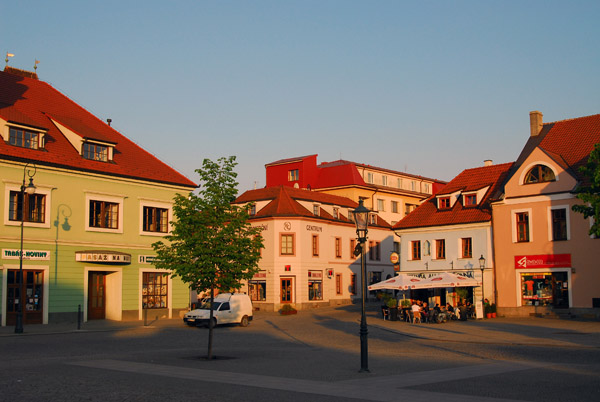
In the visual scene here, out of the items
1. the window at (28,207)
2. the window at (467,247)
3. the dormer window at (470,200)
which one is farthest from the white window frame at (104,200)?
the dormer window at (470,200)

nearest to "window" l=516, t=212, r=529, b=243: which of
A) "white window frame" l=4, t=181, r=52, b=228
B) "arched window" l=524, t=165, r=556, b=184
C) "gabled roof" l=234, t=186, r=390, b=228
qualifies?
"arched window" l=524, t=165, r=556, b=184

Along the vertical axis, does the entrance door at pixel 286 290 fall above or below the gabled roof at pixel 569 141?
below

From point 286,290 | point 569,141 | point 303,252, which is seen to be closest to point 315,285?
point 286,290

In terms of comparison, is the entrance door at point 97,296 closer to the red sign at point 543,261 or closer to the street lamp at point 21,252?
the street lamp at point 21,252

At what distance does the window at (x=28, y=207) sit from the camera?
109 ft

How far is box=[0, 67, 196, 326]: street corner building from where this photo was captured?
33.1m

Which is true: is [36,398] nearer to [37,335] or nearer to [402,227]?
[37,335]

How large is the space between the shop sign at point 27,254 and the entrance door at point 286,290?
2379 centimetres

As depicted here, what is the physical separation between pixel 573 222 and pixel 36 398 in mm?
33415

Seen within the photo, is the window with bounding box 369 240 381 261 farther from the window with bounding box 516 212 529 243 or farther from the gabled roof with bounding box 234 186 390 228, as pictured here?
the window with bounding box 516 212 529 243

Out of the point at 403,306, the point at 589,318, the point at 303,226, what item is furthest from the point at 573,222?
the point at 303,226

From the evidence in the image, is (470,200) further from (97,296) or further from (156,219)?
(97,296)

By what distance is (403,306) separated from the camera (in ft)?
129

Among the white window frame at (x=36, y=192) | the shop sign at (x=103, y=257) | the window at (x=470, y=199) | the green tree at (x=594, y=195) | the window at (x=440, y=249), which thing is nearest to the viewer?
the green tree at (x=594, y=195)
